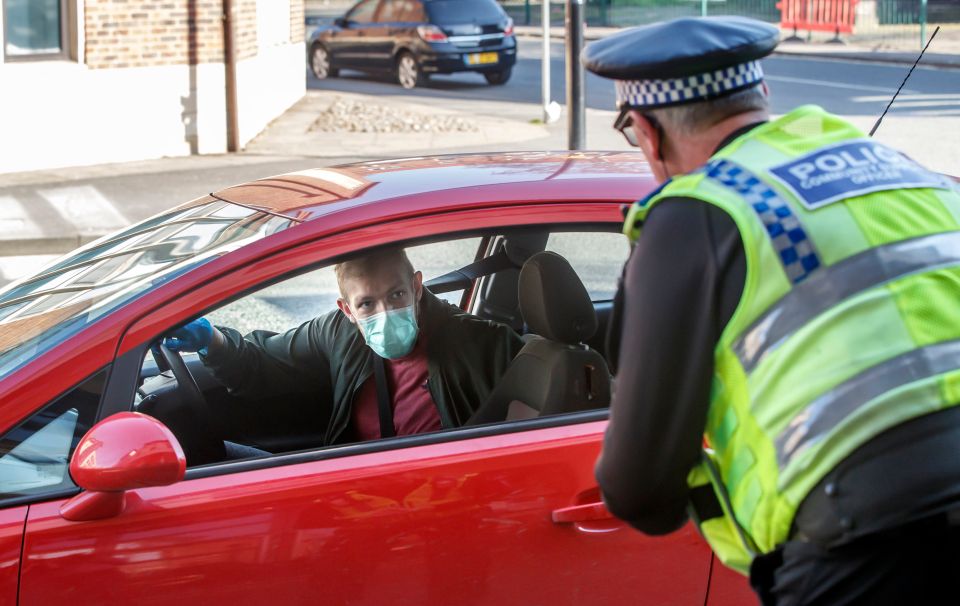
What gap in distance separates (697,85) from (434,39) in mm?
21530

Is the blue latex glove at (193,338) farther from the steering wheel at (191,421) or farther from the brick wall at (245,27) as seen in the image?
the brick wall at (245,27)

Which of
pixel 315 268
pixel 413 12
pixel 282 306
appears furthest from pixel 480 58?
pixel 315 268

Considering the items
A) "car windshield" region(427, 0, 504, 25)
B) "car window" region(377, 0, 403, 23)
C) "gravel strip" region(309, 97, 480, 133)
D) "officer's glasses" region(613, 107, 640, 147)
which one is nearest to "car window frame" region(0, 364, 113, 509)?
"officer's glasses" region(613, 107, 640, 147)

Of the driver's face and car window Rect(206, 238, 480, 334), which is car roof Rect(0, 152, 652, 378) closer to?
the driver's face

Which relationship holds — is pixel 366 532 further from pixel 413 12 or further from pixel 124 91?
pixel 413 12

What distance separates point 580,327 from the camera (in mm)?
3252

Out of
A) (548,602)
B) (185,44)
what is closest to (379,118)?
(185,44)

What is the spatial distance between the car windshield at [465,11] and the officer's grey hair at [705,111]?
2166 centimetres

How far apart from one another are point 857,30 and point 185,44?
73.0ft

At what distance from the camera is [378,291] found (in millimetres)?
3369

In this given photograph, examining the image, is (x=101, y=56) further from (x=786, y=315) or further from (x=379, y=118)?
(x=786, y=315)

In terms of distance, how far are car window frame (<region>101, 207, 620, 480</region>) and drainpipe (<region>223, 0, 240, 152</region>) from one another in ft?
40.4

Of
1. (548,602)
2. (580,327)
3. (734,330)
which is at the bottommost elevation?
(548,602)

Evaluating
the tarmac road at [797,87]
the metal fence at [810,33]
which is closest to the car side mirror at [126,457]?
the tarmac road at [797,87]
